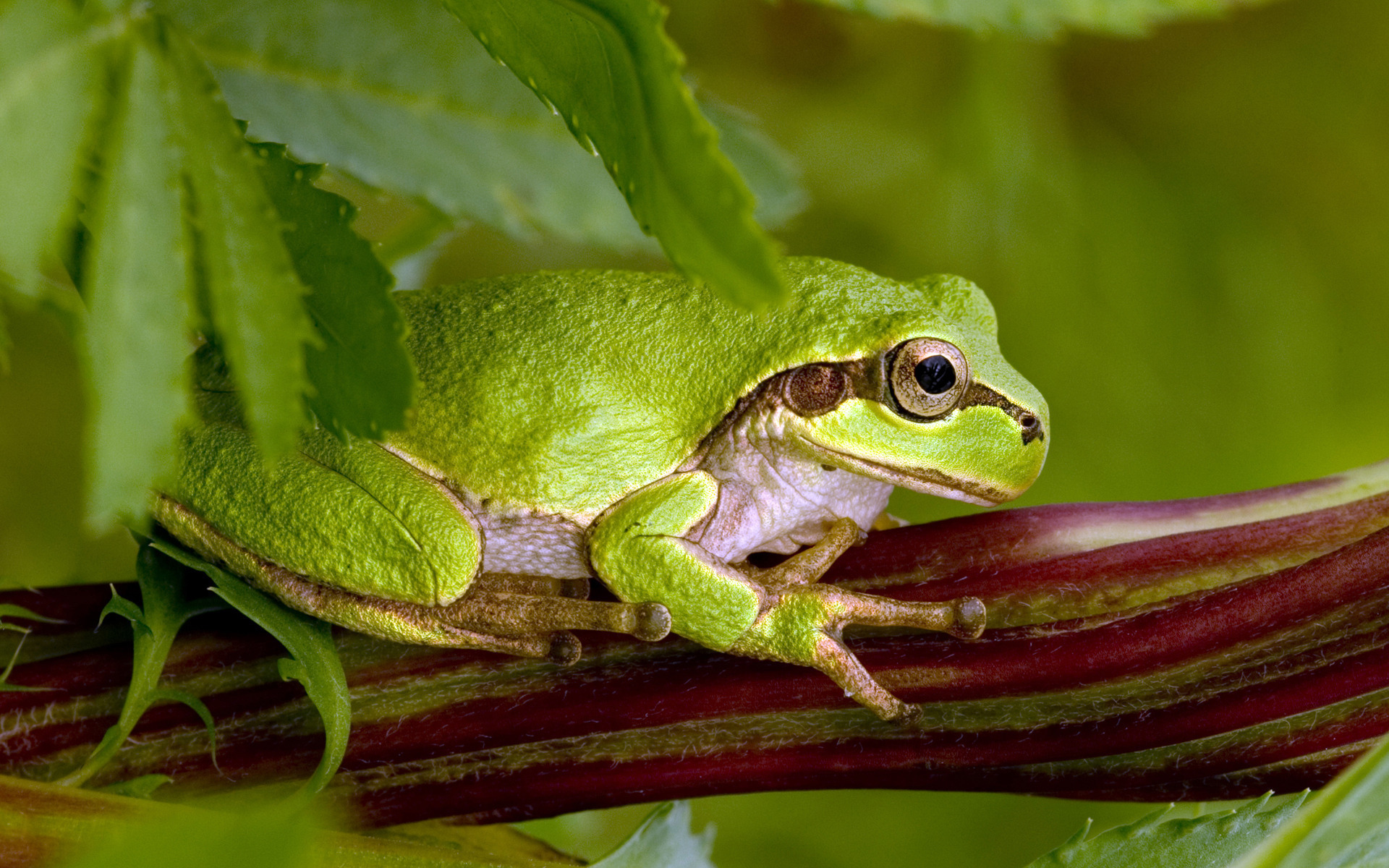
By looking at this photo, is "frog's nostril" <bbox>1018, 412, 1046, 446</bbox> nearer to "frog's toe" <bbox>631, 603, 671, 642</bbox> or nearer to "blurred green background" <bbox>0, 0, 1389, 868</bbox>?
"frog's toe" <bbox>631, 603, 671, 642</bbox>

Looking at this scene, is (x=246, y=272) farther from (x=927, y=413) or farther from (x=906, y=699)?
(x=927, y=413)

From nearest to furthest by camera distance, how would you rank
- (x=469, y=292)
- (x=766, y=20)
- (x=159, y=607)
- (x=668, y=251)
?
1. (x=668, y=251)
2. (x=159, y=607)
3. (x=469, y=292)
4. (x=766, y=20)

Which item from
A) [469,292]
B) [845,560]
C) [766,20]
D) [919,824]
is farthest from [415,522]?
[766,20]

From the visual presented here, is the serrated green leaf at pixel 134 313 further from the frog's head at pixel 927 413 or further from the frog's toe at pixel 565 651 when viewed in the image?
the frog's head at pixel 927 413

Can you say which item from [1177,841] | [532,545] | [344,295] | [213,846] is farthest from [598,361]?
[213,846]

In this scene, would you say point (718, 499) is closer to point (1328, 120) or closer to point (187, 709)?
point (187, 709)

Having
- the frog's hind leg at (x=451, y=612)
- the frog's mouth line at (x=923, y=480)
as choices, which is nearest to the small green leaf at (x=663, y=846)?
the frog's hind leg at (x=451, y=612)
